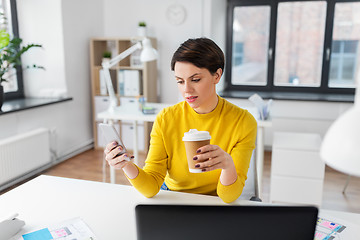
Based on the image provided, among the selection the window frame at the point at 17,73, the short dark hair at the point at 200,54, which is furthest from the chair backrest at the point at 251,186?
the window frame at the point at 17,73

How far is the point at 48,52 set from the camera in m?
3.93

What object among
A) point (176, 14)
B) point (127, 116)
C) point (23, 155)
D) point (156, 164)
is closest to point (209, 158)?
point (156, 164)

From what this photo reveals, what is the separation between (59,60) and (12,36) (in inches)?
21.0

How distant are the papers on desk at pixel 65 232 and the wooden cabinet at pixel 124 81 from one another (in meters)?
→ 3.09

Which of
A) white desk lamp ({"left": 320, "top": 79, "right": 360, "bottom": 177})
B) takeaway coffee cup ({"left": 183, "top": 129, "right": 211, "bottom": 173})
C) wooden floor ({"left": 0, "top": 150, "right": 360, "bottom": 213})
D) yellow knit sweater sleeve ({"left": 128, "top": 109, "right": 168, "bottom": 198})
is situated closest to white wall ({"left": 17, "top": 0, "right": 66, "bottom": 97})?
wooden floor ({"left": 0, "top": 150, "right": 360, "bottom": 213})

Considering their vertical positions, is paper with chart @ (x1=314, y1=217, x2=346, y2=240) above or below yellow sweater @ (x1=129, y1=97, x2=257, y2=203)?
below

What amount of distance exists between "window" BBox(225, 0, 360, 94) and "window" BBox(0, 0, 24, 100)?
8.86 ft

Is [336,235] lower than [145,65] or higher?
lower

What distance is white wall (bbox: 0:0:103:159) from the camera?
3.81 meters

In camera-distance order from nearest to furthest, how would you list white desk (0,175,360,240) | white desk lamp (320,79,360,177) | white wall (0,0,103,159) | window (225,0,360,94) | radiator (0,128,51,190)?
white desk lamp (320,79,360,177)
white desk (0,175,360,240)
radiator (0,128,51,190)
white wall (0,0,103,159)
window (225,0,360,94)

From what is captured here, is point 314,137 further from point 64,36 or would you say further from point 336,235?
point 64,36

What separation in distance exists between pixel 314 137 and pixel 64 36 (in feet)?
9.39

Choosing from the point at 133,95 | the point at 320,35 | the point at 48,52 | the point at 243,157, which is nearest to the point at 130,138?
the point at 133,95

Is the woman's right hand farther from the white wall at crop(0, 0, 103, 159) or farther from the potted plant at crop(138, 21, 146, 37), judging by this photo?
the potted plant at crop(138, 21, 146, 37)
